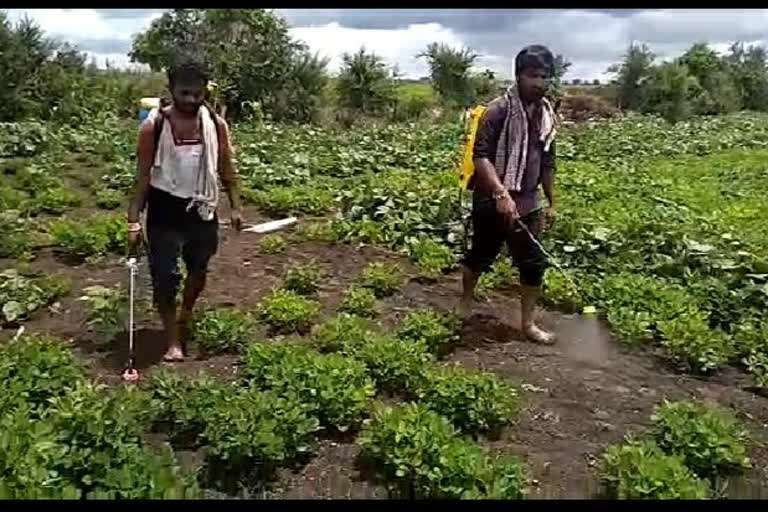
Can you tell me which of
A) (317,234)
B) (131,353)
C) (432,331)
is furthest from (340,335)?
(317,234)

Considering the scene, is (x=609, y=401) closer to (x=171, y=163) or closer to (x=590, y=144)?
(x=171, y=163)

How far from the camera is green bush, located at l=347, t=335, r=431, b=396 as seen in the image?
4781 mm

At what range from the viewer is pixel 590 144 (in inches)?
829

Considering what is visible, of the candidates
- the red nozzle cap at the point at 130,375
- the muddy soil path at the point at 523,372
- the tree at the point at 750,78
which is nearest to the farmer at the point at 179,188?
the red nozzle cap at the point at 130,375

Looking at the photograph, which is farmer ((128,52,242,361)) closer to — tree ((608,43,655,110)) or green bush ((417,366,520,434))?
green bush ((417,366,520,434))

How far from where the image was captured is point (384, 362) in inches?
191

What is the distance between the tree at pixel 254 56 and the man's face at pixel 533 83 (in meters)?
21.1

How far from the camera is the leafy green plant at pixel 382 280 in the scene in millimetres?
6668

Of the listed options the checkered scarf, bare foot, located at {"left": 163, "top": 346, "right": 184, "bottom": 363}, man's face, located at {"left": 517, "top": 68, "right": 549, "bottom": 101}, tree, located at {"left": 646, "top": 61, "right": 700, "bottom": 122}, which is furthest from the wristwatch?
tree, located at {"left": 646, "top": 61, "right": 700, "bottom": 122}

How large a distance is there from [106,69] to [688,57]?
1430 inches

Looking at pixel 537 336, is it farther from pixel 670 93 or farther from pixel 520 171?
pixel 670 93

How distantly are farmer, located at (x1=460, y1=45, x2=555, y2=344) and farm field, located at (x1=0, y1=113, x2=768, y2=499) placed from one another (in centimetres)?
51

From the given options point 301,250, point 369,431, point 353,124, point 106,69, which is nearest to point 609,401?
point 369,431

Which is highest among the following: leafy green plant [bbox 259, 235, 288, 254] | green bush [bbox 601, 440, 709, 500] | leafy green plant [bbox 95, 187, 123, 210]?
leafy green plant [bbox 95, 187, 123, 210]
